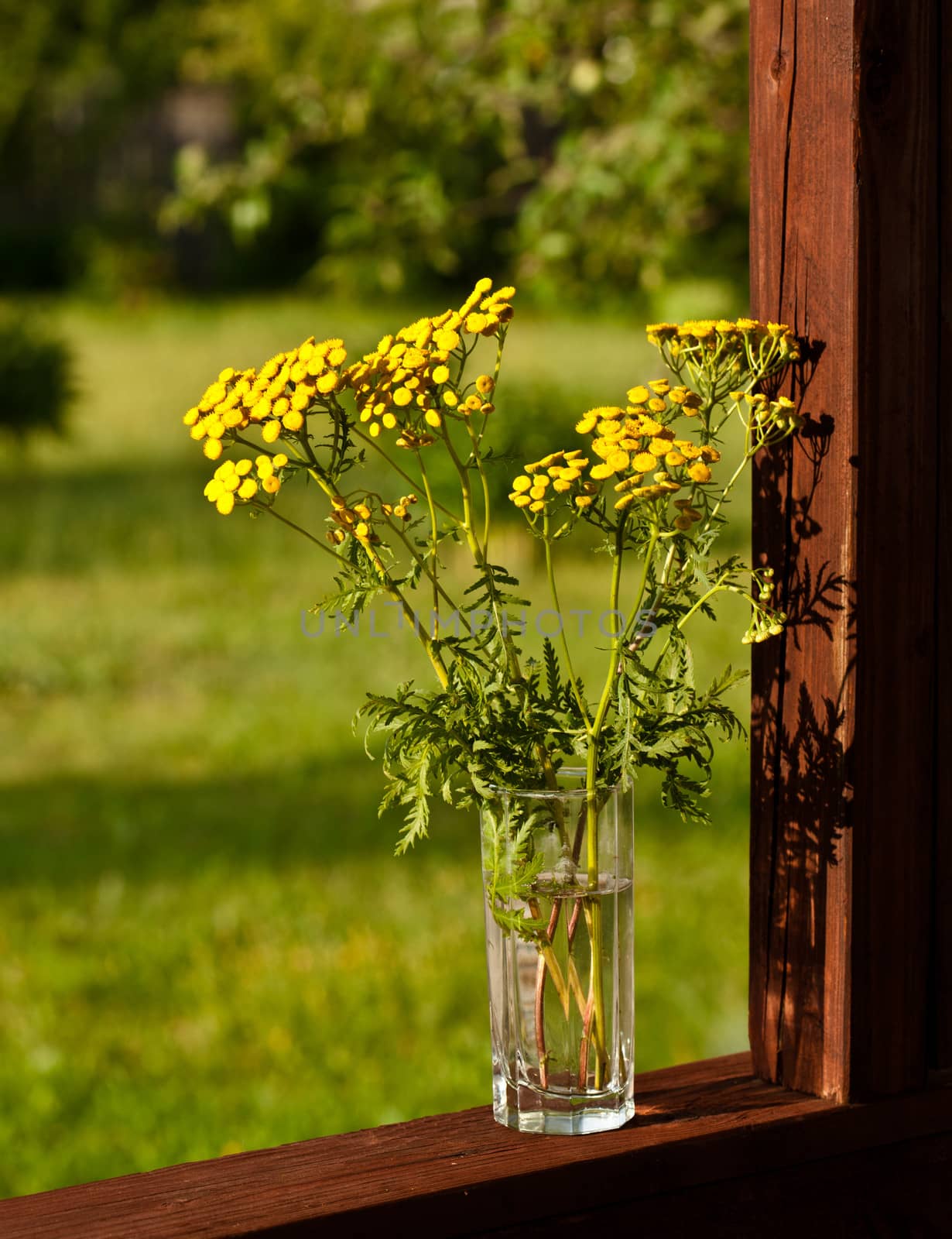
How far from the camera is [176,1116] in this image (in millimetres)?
2475

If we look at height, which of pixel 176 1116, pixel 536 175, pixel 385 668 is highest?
pixel 536 175

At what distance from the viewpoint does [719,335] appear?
43.0 inches

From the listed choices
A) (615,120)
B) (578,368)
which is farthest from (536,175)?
(578,368)

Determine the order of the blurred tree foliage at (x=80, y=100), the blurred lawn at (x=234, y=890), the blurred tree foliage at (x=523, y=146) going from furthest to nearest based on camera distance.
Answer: the blurred tree foliage at (x=80, y=100)
the blurred tree foliage at (x=523, y=146)
the blurred lawn at (x=234, y=890)

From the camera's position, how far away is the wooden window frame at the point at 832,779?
43.1 inches

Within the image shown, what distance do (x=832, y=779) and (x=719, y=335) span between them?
351mm

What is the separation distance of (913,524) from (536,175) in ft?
7.20

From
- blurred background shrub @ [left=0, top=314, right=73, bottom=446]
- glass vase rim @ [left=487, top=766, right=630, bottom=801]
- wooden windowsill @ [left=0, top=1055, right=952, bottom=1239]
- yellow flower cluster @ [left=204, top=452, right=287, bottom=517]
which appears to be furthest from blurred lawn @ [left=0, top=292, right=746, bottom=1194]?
yellow flower cluster @ [left=204, top=452, right=287, bottom=517]

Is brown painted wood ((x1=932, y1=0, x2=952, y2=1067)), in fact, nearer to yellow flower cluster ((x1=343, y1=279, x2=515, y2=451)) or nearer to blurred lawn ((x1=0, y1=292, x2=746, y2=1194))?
yellow flower cluster ((x1=343, y1=279, x2=515, y2=451))

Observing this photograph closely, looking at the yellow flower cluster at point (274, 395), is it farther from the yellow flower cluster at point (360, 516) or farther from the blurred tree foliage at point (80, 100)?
the blurred tree foliage at point (80, 100)

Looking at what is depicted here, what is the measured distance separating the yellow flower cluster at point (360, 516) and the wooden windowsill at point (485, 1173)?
46 cm

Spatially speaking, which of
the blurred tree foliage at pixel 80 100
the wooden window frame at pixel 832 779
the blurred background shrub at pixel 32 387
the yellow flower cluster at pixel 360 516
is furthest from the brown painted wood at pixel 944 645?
the blurred tree foliage at pixel 80 100

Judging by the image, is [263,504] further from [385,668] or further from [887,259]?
[385,668]

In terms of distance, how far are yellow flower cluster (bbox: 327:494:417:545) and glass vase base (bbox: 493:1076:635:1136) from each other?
0.43 m
